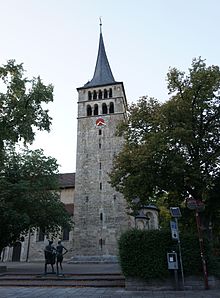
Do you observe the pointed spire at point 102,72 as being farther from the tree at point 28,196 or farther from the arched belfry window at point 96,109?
the tree at point 28,196

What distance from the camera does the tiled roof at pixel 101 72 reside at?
1479 inches

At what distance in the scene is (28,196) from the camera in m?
18.0

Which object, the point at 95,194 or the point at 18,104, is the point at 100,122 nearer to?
the point at 95,194

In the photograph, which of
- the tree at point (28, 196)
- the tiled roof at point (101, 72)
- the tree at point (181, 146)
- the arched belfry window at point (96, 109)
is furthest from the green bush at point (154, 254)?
the tiled roof at point (101, 72)

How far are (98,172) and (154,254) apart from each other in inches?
831

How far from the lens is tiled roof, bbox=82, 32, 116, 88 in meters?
37.6

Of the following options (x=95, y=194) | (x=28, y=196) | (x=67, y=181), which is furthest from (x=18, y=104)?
(x=67, y=181)

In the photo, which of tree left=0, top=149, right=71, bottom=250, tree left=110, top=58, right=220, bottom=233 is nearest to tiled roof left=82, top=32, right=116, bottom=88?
tree left=0, top=149, right=71, bottom=250

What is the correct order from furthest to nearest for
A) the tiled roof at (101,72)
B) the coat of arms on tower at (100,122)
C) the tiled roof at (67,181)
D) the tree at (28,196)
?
the tiled roof at (101,72) < the tiled roof at (67,181) < the coat of arms on tower at (100,122) < the tree at (28,196)

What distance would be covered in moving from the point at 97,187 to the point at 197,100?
1841 cm

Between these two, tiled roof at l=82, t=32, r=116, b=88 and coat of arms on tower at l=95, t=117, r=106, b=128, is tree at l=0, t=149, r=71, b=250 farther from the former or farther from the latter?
tiled roof at l=82, t=32, r=116, b=88

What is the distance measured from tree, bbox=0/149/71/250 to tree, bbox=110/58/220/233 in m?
7.19

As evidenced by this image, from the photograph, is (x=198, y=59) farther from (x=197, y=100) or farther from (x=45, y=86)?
(x=45, y=86)

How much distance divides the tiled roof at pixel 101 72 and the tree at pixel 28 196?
1996cm
